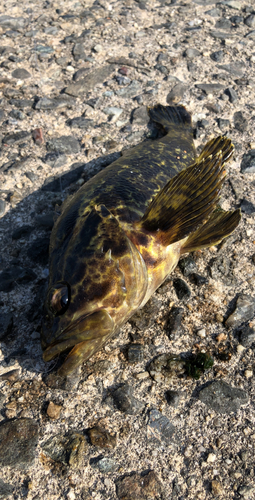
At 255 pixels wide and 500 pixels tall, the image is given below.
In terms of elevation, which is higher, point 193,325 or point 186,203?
point 186,203

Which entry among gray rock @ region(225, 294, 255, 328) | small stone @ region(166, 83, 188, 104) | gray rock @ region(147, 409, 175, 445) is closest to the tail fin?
small stone @ region(166, 83, 188, 104)

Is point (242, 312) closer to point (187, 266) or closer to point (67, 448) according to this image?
point (187, 266)

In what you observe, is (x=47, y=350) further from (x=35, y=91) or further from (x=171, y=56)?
(x=171, y=56)

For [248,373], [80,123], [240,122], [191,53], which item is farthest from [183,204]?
[191,53]

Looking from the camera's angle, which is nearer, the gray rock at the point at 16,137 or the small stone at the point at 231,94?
the gray rock at the point at 16,137

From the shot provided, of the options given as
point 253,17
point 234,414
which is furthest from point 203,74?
point 234,414

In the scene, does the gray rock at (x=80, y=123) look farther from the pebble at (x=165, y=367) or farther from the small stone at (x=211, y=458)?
the small stone at (x=211, y=458)

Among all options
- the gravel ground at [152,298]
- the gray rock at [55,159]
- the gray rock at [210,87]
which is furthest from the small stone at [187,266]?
the gray rock at [210,87]

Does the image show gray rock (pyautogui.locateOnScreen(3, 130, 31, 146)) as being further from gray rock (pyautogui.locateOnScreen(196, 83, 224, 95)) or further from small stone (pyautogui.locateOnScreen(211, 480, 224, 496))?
small stone (pyautogui.locateOnScreen(211, 480, 224, 496))
